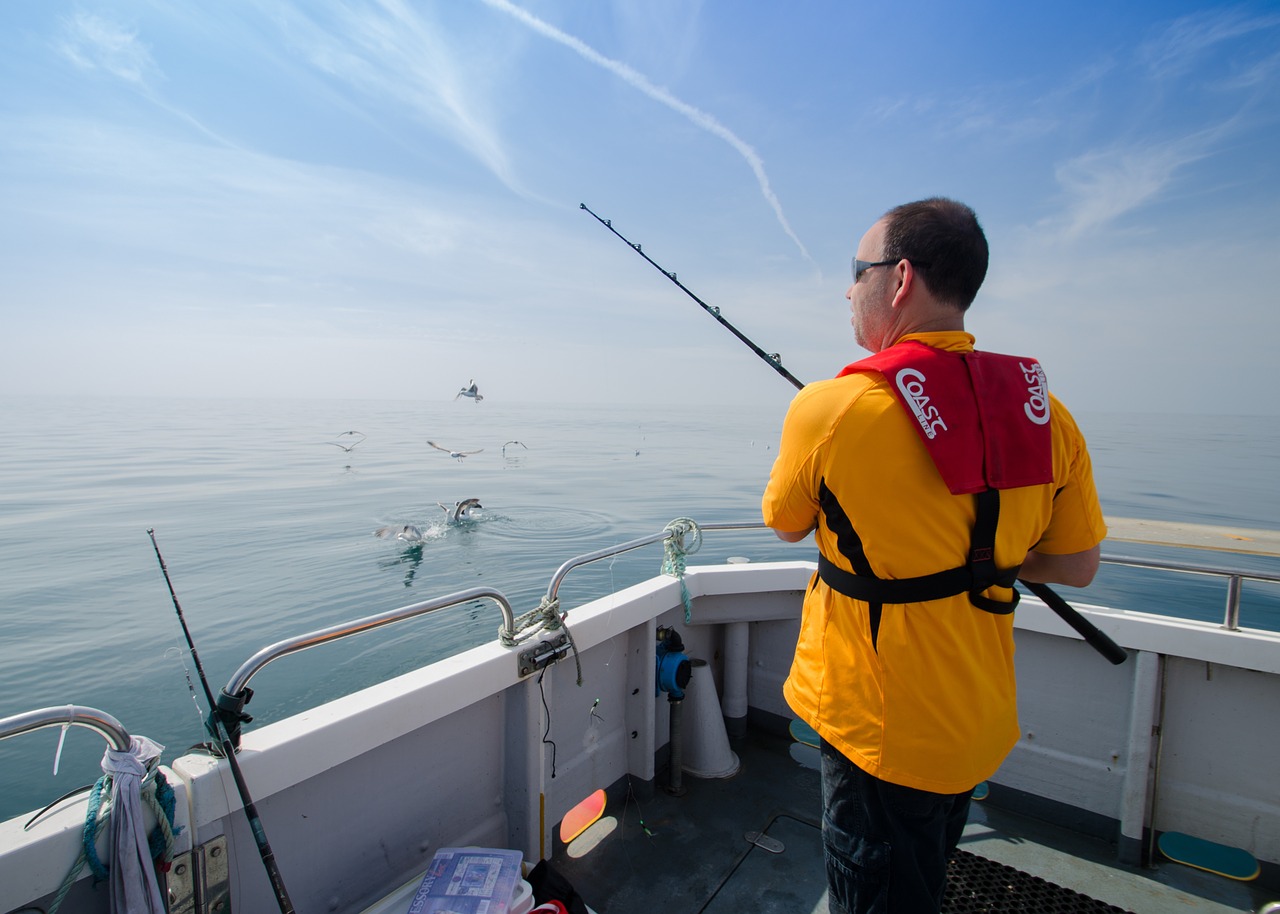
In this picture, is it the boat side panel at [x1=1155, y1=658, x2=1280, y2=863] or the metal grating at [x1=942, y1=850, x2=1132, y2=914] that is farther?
the boat side panel at [x1=1155, y1=658, x2=1280, y2=863]

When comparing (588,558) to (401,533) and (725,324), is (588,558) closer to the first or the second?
(725,324)

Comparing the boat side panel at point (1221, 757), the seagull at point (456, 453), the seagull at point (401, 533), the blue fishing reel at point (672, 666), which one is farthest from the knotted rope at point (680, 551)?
the seagull at point (456, 453)

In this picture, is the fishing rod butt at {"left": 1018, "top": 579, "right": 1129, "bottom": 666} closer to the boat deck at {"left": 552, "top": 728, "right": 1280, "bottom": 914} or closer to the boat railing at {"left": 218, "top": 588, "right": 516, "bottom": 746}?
the boat deck at {"left": 552, "top": 728, "right": 1280, "bottom": 914}

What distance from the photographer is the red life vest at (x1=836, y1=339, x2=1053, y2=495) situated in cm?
119

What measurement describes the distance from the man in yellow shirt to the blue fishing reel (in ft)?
5.32

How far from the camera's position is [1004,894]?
2383 millimetres

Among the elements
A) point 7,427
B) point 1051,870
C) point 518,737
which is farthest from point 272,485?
point 7,427

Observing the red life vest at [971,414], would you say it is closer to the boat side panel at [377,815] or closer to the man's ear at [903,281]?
the man's ear at [903,281]

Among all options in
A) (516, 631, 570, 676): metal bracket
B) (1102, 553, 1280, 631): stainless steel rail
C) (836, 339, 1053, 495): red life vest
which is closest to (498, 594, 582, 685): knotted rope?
(516, 631, 570, 676): metal bracket

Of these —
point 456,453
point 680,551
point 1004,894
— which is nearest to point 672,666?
point 680,551

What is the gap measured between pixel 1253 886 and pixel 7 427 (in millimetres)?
56695

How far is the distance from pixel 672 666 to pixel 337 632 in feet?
5.70

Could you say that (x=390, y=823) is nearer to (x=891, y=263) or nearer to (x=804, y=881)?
(x=804, y=881)

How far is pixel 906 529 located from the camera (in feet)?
3.97
